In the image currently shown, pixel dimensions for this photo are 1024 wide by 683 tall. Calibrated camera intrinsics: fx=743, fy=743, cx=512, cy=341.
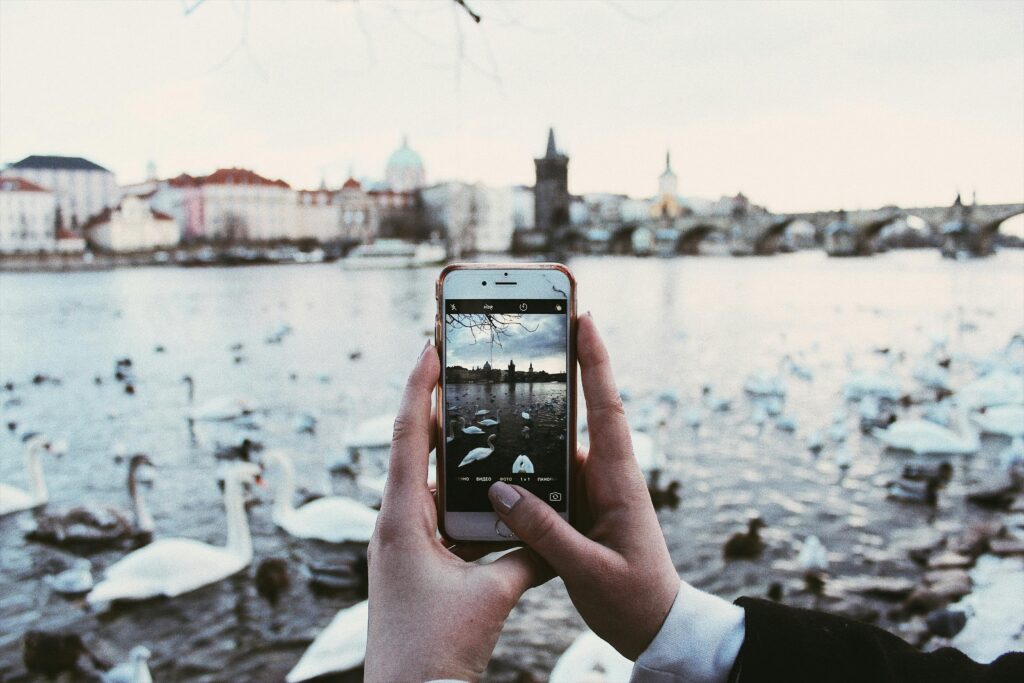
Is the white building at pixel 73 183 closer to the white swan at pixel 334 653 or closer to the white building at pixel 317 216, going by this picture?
the white swan at pixel 334 653

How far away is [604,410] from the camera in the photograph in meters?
0.79

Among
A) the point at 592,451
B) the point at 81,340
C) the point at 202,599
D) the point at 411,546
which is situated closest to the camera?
the point at 411,546

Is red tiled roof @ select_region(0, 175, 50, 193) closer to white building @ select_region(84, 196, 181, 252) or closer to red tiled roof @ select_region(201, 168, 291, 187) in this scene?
white building @ select_region(84, 196, 181, 252)

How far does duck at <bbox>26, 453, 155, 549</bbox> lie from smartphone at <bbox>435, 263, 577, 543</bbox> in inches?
119

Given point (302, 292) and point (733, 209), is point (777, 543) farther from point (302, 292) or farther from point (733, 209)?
point (733, 209)

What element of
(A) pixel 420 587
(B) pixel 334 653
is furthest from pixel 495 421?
(B) pixel 334 653

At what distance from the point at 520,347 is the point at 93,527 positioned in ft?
10.4

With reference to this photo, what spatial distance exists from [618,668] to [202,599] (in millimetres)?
1693

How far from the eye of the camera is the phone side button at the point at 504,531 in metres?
0.84

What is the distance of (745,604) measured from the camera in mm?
836

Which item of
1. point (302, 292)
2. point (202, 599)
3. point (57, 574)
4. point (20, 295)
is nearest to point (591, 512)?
point (202, 599)

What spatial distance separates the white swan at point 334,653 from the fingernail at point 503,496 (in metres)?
1.71

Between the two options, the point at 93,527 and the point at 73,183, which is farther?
the point at 73,183

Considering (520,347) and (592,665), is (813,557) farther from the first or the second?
(520,347)
